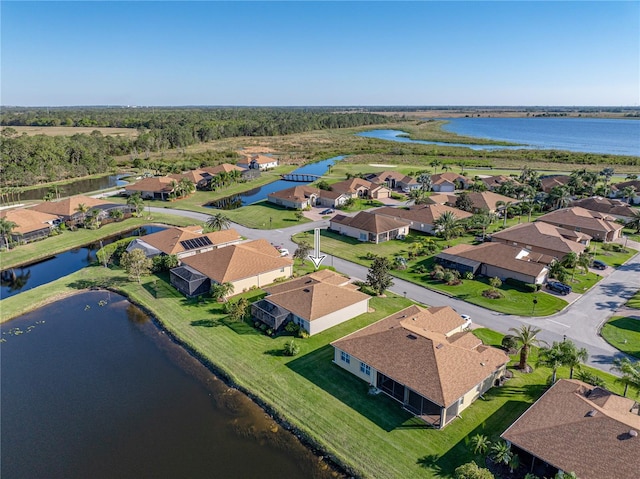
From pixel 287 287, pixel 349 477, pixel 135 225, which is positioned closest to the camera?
pixel 349 477

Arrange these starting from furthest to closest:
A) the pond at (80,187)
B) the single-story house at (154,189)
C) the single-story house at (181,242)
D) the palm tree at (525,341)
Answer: the pond at (80,187), the single-story house at (154,189), the single-story house at (181,242), the palm tree at (525,341)

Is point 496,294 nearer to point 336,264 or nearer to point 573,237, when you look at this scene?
point 336,264

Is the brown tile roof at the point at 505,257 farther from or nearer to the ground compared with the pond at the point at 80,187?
farther from the ground

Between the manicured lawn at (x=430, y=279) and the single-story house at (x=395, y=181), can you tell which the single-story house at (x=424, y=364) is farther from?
the single-story house at (x=395, y=181)

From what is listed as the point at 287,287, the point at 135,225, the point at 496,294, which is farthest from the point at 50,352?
the point at 496,294

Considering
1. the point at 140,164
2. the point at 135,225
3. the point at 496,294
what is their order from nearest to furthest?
1. the point at 496,294
2. the point at 135,225
3. the point at 140,164

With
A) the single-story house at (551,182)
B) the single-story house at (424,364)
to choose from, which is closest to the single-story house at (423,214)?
the single-story house at (424,364)

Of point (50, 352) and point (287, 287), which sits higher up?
point (287, 287)
